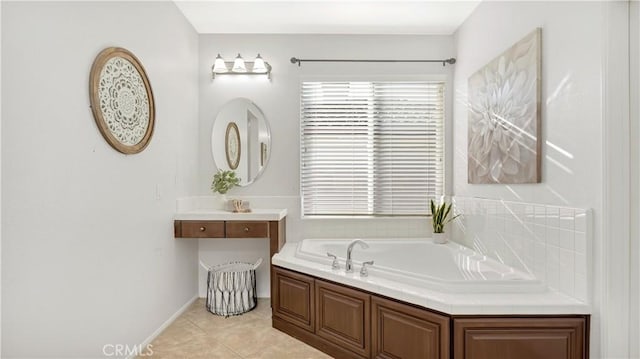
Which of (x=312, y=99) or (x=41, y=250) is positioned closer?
(x=41, y=250)

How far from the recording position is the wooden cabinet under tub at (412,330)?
1717 millimetres

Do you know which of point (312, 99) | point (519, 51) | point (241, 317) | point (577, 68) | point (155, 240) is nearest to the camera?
Answer: point (577, 68)

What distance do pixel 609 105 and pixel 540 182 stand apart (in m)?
0.56

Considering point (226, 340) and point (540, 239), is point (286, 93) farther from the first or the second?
point (540, 239)

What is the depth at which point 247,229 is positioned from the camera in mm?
2941

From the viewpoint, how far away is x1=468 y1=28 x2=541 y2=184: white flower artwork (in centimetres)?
207

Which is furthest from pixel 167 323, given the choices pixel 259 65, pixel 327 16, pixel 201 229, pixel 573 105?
pixel 573 105

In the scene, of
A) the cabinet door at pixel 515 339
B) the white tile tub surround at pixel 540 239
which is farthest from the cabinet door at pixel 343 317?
the white tile tub surround at pixel 540 239

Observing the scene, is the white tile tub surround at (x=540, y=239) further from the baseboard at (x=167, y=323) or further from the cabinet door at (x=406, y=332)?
the baseboard at (x=167, y=323)

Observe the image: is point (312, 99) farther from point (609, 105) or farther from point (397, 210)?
point (609, 105)

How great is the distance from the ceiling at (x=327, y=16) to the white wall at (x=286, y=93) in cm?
10

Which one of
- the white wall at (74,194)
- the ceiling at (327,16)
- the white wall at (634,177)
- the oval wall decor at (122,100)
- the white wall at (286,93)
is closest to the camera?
the white wall at (74,194)

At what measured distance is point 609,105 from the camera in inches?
62.9

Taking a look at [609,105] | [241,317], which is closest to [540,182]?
[609,105]
